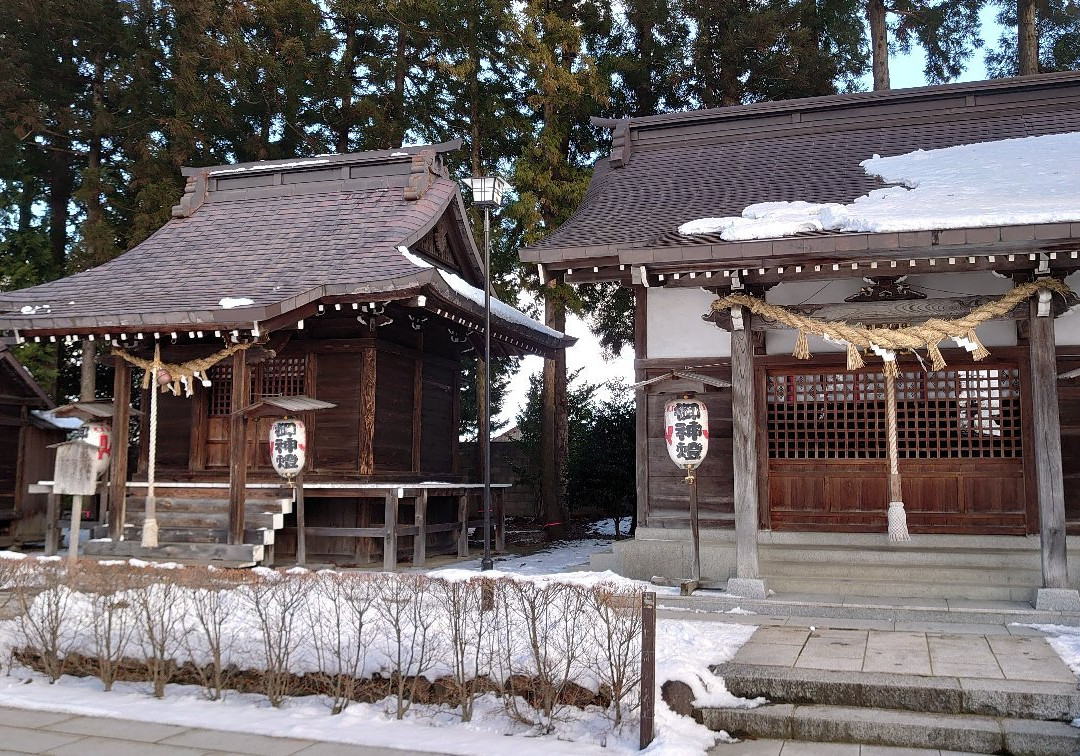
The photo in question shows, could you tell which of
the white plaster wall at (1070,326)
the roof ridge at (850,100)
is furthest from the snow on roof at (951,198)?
the roof ridge at (850,100)

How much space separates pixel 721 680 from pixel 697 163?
9.65 metres

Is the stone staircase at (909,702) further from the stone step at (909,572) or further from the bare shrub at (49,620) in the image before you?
the bare shrub at (49,620)

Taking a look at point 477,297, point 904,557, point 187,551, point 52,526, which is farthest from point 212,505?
point 904,557

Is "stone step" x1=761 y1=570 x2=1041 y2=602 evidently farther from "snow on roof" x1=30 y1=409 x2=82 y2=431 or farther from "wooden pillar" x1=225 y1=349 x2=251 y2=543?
"snow on roof" x1=30 y1=409 x2=82 y2=431

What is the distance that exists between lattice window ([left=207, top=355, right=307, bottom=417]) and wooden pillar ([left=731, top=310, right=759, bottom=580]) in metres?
7.29

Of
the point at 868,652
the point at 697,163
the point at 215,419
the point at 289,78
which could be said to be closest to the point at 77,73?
the point at 289,78

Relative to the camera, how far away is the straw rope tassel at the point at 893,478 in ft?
31.4

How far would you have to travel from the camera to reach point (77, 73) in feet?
77.0

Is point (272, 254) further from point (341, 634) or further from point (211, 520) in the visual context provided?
point (341, 634)

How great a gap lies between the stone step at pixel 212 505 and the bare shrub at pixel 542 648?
22.6ft

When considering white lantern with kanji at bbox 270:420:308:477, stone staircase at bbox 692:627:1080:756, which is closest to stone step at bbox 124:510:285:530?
white lantern with kanji at bbox 270:420:308:477

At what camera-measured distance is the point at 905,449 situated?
1099 centimetres

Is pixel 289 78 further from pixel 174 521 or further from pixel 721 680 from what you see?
pixel 721 680

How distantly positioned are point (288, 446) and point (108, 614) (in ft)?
17.2
